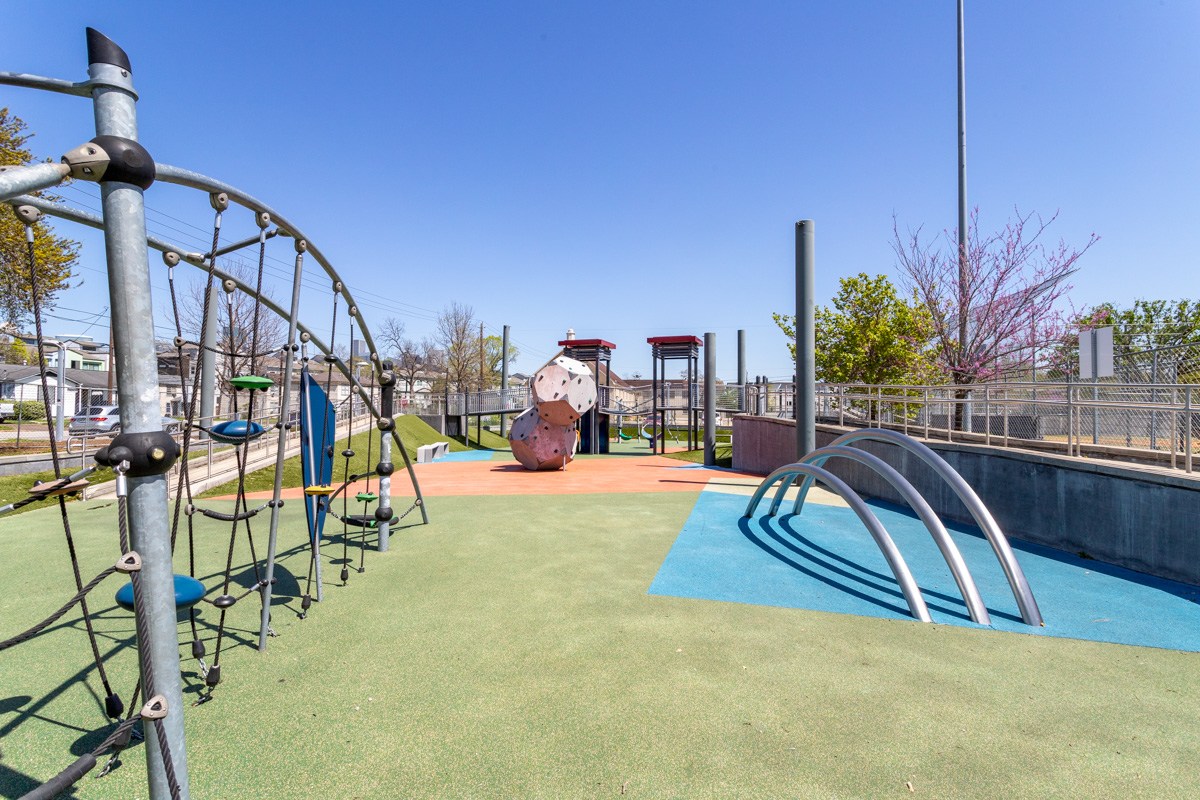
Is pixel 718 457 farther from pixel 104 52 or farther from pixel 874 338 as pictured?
pixel 104 52

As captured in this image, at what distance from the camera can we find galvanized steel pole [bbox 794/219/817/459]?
12.3 meters

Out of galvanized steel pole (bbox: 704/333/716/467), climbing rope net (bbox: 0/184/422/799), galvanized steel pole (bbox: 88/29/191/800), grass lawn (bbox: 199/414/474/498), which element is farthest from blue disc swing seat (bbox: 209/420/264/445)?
galvanized steel pole (bbox: 704/333/716/467)

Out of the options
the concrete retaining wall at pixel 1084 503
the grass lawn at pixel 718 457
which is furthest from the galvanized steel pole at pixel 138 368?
the grass lawn at pixel 718 457

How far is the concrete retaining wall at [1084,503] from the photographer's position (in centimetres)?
610

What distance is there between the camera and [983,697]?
3.64m

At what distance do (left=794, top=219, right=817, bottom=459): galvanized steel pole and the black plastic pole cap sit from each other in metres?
12.0

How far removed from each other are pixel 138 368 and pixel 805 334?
12066 mm

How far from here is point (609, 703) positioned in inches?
139

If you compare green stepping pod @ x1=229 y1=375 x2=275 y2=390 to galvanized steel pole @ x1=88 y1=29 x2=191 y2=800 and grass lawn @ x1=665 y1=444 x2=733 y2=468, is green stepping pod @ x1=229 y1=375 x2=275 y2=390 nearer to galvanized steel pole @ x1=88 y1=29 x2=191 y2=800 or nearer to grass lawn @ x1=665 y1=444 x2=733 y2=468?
galvanized steel pole @ x1=88 y1=29 x2=191 y2=800

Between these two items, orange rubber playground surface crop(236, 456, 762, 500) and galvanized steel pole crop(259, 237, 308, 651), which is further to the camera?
orange rubber playground surface crop(236, 456, 762, 500)

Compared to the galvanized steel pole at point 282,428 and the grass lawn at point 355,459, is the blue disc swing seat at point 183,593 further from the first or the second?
the grass lawn at point 355,459

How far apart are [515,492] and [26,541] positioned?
7.43 m

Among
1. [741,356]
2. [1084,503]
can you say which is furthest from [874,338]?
[1084,503]

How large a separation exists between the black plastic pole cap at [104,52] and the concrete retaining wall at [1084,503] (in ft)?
29.1
